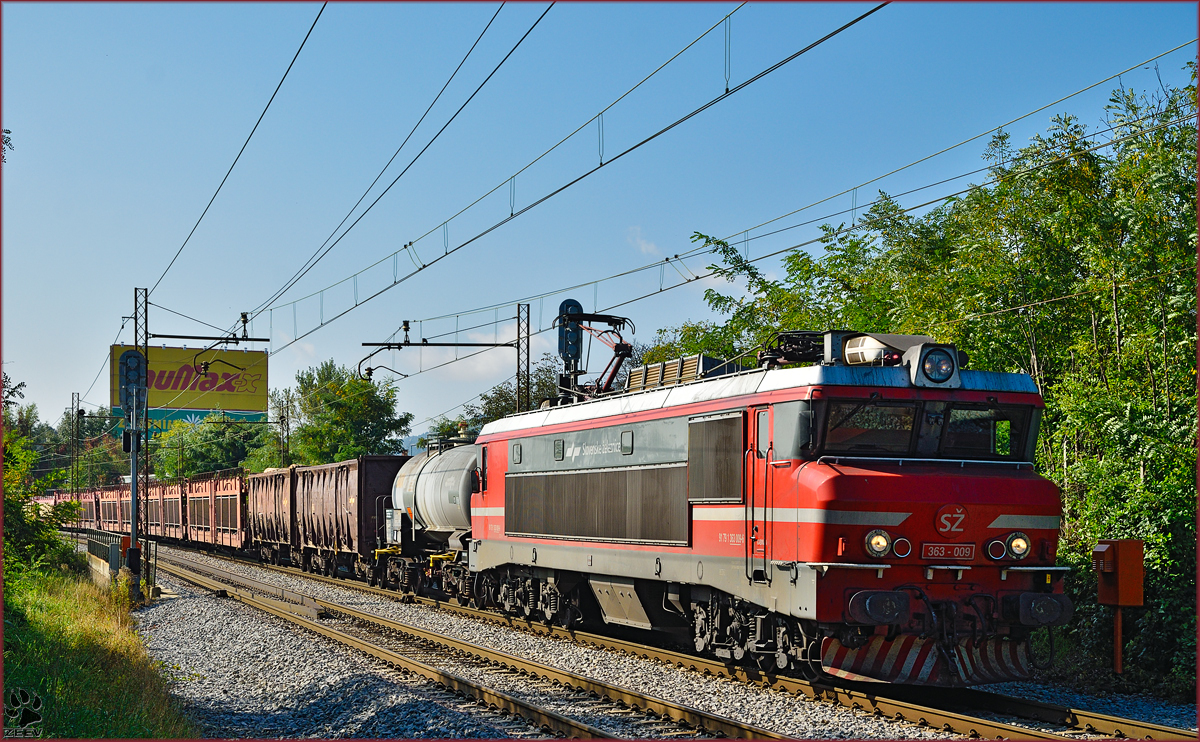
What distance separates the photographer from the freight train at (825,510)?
11.0 metres

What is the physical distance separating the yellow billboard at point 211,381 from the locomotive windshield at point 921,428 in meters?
75.0

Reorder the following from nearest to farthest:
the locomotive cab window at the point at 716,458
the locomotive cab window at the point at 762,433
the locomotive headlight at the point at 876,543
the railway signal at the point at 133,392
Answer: the locomotive headlight at the point at 876,543 < the locomotive cab window at the point at 762,433 < the locomotive cab window at the point at 716,458 < the railway signal at the point at 133,392

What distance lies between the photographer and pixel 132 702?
38.1 feet

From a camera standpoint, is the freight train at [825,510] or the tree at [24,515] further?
the tree at [24,515]

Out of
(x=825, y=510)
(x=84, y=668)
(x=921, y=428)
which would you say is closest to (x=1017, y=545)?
(x=921, y=428)

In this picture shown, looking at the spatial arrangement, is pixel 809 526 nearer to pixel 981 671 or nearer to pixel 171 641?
pixel 981 671

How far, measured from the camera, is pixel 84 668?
45.2ft

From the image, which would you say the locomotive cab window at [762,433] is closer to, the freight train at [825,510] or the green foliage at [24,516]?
the freight train at [825,510]

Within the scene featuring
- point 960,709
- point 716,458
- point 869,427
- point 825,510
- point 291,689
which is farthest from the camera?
point 291,689

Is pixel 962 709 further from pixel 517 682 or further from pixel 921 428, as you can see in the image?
pixel 517 682

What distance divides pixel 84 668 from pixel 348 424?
201 feet

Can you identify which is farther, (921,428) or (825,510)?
(921,428)

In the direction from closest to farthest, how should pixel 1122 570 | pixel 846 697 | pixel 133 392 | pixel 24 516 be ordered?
pixel 846 697 → pixel 1122 570 → pixel 24 516 → pixel 133 392

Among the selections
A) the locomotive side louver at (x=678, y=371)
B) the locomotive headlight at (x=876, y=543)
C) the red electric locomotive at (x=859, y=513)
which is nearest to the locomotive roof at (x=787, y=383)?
the red electric locomotive at (x=859, y=513)
